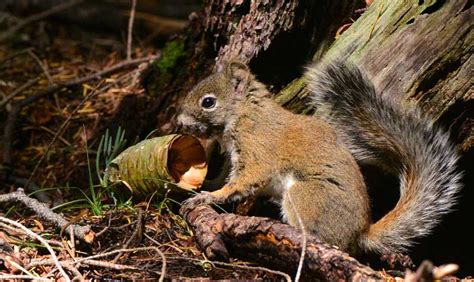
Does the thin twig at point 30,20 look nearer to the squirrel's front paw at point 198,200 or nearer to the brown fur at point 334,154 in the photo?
the brown fur at point 334,154

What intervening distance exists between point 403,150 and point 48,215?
1.62 meters

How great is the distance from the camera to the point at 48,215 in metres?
3.18

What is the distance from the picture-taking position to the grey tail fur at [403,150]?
3.15 metres

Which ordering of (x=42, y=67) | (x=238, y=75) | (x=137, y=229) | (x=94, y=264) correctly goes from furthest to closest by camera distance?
1. (x=42, y=67)
2. (x=238, y=75)
3. (x=137, y=229)
4. (x=94, y=264)

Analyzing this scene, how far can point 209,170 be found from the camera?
154 inches

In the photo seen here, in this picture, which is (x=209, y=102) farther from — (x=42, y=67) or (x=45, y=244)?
(x=42, y=67)

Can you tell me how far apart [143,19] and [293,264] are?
471 centimetres

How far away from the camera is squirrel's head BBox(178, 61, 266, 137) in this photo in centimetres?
361

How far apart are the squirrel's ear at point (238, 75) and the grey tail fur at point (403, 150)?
43 cm

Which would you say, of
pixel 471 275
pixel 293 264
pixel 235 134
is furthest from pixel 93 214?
pixel 471 275

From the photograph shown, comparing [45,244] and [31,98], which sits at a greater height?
[45,244]

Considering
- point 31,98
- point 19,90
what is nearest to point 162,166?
point 31,98

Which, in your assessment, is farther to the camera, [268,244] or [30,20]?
[30,20]

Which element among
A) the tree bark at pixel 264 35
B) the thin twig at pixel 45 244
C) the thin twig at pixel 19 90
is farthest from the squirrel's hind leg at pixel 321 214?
the thin twig at pixel 19 90
